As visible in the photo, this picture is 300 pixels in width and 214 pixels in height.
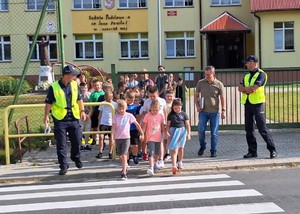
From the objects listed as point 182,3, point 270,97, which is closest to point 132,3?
point 182,3

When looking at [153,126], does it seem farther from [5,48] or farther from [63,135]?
[5,48]

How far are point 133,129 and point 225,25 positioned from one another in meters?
24.8

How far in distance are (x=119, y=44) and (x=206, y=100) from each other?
2583 centimetres

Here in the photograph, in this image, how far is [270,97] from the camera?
13.9 metres

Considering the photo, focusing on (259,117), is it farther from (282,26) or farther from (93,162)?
(282,26)

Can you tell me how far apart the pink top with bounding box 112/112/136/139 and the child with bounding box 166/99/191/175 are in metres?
0.70

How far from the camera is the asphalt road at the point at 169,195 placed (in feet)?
23.2

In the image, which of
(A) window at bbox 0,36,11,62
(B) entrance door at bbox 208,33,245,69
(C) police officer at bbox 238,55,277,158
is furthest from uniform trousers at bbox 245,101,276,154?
(A) window at bbox 0,36,11,62

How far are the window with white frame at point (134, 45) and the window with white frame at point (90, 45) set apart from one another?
A: 1.54 meters

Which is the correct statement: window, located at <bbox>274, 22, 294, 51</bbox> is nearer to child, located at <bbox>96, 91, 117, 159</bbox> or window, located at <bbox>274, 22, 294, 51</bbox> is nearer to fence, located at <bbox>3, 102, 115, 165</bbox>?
fence, located at <bbox>3, 102, 115, 165</bbox>

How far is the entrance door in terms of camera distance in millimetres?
35781

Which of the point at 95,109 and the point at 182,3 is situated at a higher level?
the point at 182,3

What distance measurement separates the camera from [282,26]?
33688mm

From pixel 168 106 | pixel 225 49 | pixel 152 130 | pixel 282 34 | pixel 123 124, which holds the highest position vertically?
pixel 282 34
